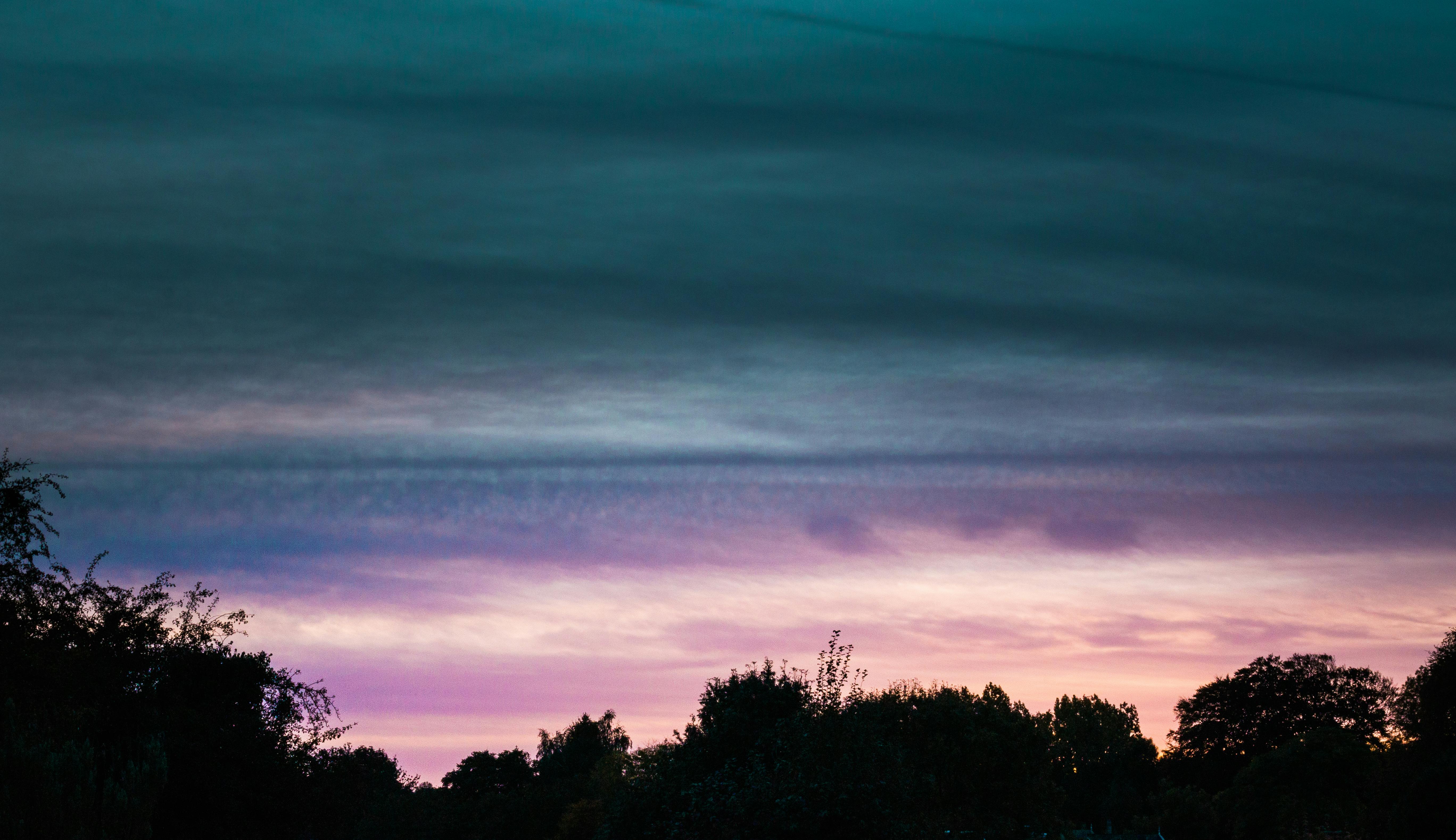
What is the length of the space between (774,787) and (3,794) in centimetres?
1623

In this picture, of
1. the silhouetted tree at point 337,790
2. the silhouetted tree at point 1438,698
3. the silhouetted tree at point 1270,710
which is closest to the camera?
the silhouetted tree at point 337,790

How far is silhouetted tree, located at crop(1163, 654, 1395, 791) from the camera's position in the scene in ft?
444

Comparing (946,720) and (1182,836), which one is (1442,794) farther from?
(1182,836)

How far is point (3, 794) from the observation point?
2542cm

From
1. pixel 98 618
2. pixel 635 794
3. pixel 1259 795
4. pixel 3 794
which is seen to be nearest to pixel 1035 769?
pixel 1259 795

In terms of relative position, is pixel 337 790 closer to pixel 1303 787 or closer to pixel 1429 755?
pixel 1429 755

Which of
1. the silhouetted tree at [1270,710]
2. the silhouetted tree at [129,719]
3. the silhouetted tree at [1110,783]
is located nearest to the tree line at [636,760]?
the silhouetted tree at [129,719]

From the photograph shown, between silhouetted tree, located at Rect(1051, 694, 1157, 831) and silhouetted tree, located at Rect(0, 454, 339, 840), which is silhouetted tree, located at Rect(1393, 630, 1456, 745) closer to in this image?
silhouetted tree, located at Rect(0, 454, 339, 840)

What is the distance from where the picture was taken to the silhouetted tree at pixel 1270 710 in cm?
13525

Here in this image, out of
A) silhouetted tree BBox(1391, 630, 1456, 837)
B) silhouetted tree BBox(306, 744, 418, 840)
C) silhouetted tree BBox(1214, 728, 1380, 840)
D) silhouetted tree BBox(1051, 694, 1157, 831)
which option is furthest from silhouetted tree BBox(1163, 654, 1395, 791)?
silhouetted tree BBox(306, 744, 418, 840)

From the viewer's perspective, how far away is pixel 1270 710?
137 meters

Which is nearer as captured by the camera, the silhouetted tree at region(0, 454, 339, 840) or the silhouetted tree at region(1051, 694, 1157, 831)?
the silhouetted tree at region(0, 454, 339, 840)

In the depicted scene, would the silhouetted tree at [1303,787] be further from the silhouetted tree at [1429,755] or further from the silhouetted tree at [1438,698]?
the silhouetted tree at [1438,698]

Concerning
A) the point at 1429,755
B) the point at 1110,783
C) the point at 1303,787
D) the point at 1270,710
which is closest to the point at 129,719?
the point at 1429,755
